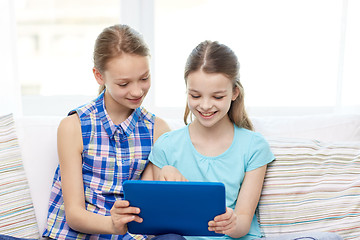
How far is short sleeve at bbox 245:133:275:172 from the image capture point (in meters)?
1.55

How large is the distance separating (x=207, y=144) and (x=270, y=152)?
0.23 metres

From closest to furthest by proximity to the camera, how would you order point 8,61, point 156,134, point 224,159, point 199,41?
point 224,159 → point 156,134 → point 8,61 → point 199,41

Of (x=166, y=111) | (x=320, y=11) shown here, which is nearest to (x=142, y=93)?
(x=166, y=111)

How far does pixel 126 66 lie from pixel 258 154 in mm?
556

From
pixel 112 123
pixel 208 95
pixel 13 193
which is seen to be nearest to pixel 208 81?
pixel 208 95

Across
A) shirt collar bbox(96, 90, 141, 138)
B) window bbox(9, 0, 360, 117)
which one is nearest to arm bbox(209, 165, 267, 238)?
shirt collar bbox(96, 90, 141, 138)

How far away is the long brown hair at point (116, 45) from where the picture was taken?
4.90 feet

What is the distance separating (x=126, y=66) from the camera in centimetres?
147

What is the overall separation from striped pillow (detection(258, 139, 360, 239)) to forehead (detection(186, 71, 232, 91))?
1.16 feet

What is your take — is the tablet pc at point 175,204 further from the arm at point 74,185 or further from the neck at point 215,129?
the neck at point 215,129

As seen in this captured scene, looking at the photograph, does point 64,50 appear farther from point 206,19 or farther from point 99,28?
point 206,19

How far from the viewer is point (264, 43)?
242 cm

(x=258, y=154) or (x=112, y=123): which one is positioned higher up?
(x=112, y=123)

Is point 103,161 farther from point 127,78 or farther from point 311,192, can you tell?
point 311,192
